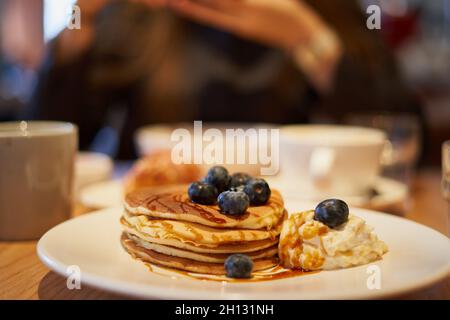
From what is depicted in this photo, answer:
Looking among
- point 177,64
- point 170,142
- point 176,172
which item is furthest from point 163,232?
point 177,64

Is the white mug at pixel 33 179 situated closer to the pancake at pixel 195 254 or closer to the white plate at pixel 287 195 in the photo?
the white plate at pixel 287 195

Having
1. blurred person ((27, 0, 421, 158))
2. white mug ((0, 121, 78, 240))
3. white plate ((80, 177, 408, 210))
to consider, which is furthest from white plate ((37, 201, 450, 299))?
blurred person ((27, 0, 421, 158))

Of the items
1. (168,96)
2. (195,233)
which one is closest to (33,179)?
(195,233)

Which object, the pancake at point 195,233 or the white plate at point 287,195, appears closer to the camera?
the pancake at point 195,233

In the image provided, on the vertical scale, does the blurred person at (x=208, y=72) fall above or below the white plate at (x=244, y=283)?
above

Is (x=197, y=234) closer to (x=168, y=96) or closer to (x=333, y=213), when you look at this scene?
(x=333, y=213)

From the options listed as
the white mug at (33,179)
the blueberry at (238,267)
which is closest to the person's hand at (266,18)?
the white mug at (33,179)
